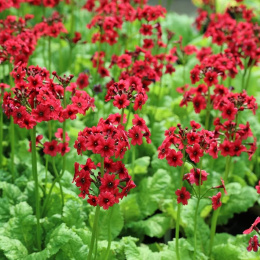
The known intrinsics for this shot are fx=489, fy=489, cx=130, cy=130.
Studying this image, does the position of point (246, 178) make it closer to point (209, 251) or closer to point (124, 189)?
point (209, 251)

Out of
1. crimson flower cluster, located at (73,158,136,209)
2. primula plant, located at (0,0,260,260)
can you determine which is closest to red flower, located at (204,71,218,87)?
primula plant, located at (0,0,260,260)

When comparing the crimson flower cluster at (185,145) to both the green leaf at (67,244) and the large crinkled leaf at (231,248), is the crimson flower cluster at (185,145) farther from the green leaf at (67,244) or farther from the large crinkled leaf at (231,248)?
the large crinkled leaf at (231,248)

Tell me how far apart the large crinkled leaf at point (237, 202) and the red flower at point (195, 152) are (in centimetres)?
148

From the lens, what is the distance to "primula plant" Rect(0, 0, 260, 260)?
267 centimetres

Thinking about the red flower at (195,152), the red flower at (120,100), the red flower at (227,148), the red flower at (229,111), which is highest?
the red flower at (120,100)

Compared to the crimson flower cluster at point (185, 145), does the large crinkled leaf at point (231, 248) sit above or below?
below

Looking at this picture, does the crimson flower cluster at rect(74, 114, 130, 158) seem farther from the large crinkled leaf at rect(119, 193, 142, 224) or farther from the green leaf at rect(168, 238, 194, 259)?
the large crinkled leaf at rect(119, 193, 142, 224)

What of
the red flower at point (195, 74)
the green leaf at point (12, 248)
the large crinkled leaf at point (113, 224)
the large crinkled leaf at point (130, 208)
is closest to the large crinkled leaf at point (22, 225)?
the green leaf at point (12, 248)

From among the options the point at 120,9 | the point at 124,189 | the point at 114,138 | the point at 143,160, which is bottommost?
the point at 143,160

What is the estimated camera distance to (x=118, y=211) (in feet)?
11.9

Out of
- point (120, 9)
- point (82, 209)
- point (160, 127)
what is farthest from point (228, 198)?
point (120, 9)

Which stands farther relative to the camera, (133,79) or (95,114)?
(95,114)

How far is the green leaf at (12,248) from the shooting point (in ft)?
10.3

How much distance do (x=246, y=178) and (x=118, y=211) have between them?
1.61 meters
